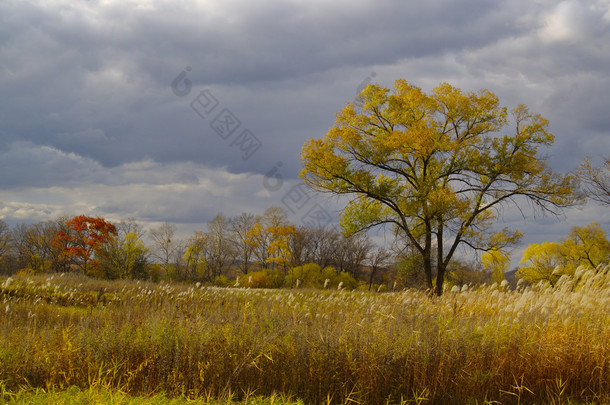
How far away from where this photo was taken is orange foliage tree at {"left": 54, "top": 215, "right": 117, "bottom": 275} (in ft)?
128

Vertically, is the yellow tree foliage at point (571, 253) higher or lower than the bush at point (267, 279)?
higher

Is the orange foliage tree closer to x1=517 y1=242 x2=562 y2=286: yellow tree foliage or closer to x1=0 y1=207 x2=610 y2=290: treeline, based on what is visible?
x1=0 y1=207 x2=610 y2=290: treeline

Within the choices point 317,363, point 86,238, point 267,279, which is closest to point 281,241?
point 267,279

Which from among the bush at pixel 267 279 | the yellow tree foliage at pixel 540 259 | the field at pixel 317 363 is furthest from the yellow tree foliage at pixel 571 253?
the field at pixel 317 363

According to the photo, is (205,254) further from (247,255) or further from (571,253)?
(571,253)

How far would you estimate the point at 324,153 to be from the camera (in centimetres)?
2208

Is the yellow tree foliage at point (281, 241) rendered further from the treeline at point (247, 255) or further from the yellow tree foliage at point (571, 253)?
the yellow tree foliage at point (571, 253)

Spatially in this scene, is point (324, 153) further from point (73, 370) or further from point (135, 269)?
point (135, 269)

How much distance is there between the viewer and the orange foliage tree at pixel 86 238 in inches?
1535

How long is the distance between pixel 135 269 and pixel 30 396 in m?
42.6

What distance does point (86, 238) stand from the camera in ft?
131

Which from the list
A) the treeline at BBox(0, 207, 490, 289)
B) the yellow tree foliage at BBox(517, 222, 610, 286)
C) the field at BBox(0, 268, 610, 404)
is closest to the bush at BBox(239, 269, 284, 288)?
the treeline at BBox(0, 207, 490, 289)

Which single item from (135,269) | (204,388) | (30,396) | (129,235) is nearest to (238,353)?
(204,388)

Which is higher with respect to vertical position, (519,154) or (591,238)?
(519,154)
